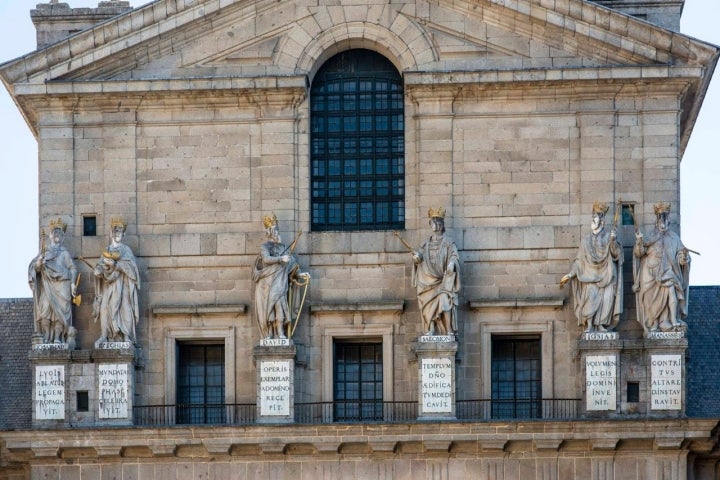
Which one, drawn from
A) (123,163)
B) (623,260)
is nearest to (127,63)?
(123,163)

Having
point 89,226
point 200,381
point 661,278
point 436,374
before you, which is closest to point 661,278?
point 661,278

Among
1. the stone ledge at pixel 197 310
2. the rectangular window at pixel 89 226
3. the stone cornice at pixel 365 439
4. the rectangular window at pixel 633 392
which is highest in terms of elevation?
the rectangular window at pixel 89 226

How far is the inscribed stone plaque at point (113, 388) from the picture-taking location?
60.0 meters

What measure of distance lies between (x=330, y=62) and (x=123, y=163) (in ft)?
15.8

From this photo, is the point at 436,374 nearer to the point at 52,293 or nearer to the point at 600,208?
the point at 600,208

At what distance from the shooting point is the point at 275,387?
59.8 meters

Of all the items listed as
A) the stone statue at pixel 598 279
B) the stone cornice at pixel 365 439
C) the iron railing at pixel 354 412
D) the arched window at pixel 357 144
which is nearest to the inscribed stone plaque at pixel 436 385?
the iron railing at pixel 354 412

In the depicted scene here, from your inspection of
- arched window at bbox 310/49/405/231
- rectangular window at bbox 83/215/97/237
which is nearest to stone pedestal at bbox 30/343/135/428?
rectangular window at bbox 83/215/97/237

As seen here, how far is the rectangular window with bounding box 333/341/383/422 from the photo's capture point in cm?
6044

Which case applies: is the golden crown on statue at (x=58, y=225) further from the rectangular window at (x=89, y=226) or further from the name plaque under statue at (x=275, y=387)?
the name plaque under statue at (x=275, y=387)

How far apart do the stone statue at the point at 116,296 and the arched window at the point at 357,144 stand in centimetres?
401

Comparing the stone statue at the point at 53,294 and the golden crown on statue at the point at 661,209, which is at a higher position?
the golden crown on statue at the point at 661,209

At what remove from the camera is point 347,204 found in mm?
61375

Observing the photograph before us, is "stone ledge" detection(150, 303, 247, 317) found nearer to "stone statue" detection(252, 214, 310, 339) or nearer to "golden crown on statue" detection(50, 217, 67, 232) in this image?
"stone statue" detection(252, 214, 310, 339)
